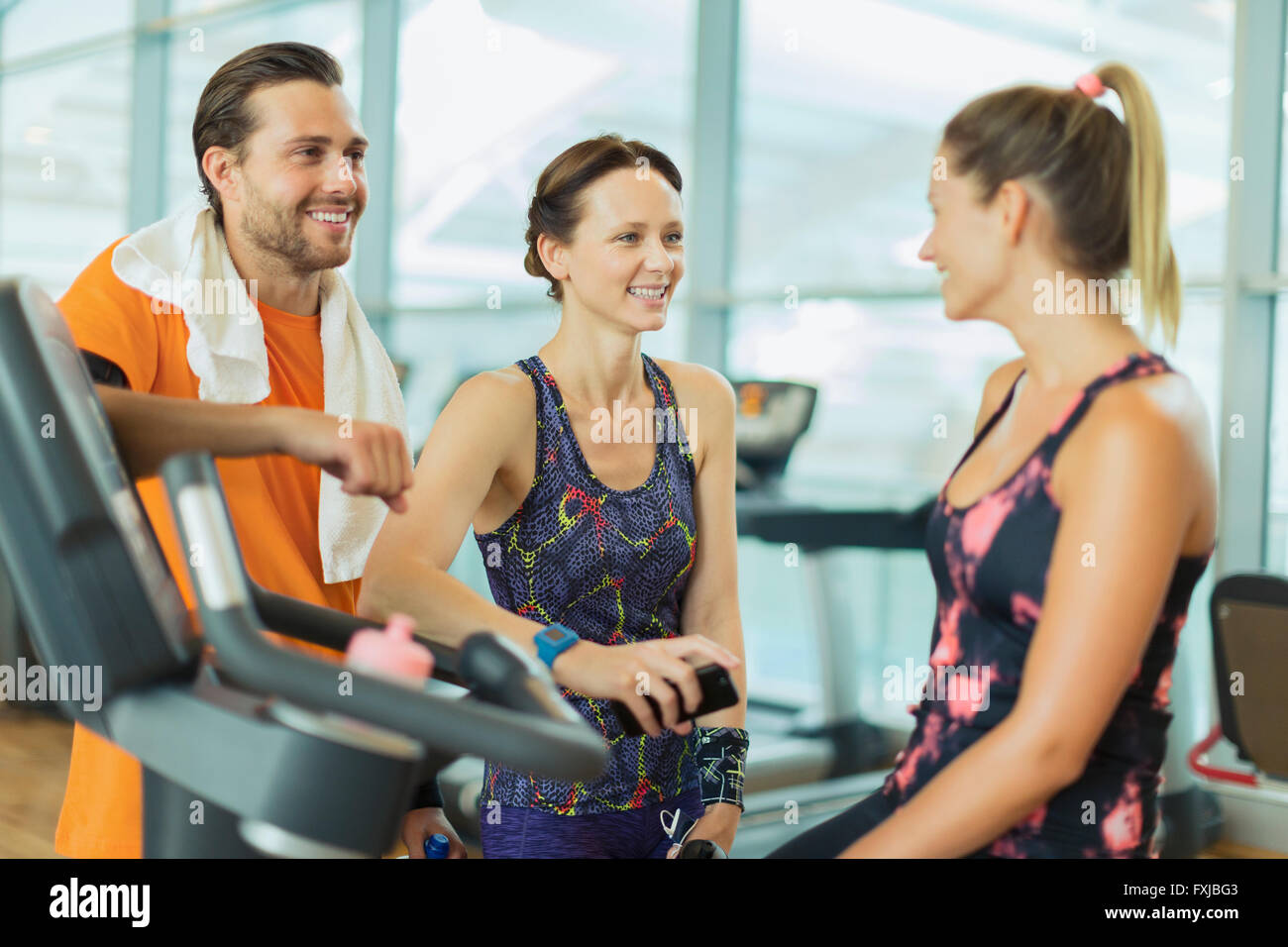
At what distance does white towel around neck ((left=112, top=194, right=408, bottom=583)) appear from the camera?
1.32m

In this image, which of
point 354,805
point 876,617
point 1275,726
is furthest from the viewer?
point 876,617

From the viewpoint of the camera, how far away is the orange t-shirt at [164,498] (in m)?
1.25

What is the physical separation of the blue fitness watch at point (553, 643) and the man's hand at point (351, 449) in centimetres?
20

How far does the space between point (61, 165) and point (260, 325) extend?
7.89 meters

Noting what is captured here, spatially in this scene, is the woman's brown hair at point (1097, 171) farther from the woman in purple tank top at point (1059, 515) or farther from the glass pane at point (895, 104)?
the glass pane at point (895, 104)

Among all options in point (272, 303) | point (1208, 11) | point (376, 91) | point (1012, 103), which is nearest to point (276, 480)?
point (272, 303)

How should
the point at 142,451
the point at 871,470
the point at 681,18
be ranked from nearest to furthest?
the point at 142,451
the point at 681,18
the point at 871,470

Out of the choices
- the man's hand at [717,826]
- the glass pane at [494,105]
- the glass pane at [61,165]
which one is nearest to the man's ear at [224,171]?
the man's hand at [717,826]

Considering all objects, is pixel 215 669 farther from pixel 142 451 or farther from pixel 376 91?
pixel 376 91

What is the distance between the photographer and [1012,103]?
3.54 feet

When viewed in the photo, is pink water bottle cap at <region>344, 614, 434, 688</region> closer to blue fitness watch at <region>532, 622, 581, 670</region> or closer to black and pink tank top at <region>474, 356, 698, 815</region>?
blue fitness watch at <region>532, 622, 581, 670</region>

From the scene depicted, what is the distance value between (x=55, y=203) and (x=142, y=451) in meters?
8.26

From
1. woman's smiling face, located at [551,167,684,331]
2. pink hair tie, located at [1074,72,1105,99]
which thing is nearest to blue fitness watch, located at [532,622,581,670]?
woman's smiling face, located at [551,167,684,331]

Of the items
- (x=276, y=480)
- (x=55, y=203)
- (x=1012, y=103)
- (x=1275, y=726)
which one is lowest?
(x=1275, y=726)
